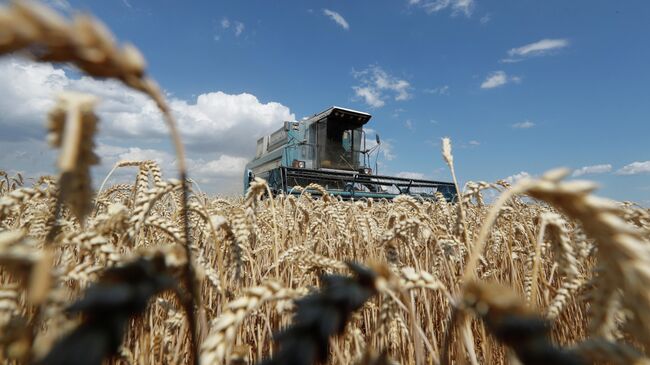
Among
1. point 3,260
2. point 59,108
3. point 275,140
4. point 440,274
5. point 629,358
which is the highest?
point 275,140

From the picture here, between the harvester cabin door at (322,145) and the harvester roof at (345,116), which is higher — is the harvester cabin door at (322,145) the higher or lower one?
the lower one

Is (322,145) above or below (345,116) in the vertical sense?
below

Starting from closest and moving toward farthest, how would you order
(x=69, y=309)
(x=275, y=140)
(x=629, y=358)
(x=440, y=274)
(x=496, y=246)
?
(x=69, y=309) < (x=629, y=358) < (x=440, y=274) < (x=496, y=246) < (x=275, y=140)

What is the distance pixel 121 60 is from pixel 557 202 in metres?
0.53

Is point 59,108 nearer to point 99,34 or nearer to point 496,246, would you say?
point 99,34

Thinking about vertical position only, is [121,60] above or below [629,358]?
above

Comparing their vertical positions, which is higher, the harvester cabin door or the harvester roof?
the harvester roof

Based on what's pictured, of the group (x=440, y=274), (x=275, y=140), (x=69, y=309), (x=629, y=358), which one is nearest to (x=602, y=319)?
(x=629, y=358)

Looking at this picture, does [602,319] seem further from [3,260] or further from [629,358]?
[3,260]

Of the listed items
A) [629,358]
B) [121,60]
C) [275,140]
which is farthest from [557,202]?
[275,140]

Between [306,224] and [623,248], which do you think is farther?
[306,224]

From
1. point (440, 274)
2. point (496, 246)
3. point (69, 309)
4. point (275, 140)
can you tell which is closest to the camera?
point (69, 309)

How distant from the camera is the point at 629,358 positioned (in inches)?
17.3

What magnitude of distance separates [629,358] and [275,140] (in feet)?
58.7
